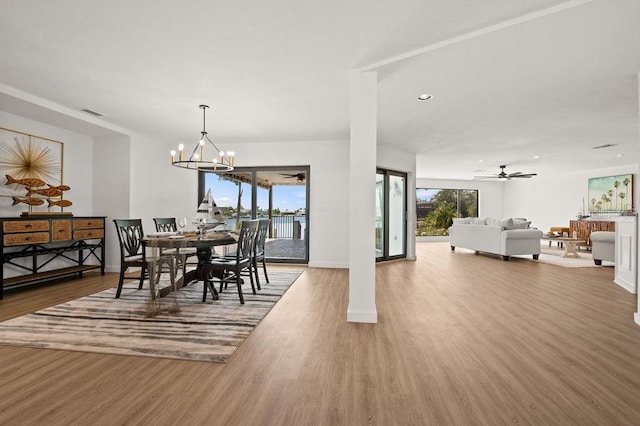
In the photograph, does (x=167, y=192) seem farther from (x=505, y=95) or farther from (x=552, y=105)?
(x=552, y=105)

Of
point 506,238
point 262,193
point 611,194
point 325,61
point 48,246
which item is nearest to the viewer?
point 325,61

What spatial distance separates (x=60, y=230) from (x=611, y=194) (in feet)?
43.1

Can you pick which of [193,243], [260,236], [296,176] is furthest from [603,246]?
[193,243]

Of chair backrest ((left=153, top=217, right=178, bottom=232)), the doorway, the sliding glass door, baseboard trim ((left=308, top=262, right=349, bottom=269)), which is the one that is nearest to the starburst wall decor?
chair backrest ((left=153, top=217, right=178, bottom=232))

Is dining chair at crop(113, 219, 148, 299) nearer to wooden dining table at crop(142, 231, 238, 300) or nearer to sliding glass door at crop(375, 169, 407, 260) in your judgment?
wooden dining table at crop(142, 231, 238, 300)

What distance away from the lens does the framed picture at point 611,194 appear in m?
8.82

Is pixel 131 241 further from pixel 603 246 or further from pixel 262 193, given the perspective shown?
pixel 603 246

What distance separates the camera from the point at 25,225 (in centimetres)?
400

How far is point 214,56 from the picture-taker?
9.61 ft

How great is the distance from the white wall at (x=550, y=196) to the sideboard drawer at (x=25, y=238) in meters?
13.3

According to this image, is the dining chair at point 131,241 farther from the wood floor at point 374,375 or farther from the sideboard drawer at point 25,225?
the wood floor at point 374,375

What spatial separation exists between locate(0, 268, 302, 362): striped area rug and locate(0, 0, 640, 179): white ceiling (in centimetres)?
246

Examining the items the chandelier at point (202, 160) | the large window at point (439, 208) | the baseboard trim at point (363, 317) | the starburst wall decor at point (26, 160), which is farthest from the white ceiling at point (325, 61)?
the large window at point (439, 208)

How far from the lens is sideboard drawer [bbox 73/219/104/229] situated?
4.72 metres
